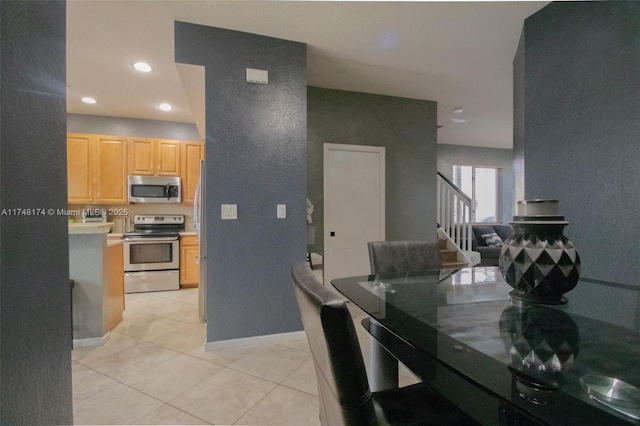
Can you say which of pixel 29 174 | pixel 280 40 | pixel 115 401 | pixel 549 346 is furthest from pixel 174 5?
pixel 549 346

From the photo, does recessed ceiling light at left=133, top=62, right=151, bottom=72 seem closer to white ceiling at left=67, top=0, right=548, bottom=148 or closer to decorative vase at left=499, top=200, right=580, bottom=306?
white ceiling at left=67, top=0, right=548, bottom=148

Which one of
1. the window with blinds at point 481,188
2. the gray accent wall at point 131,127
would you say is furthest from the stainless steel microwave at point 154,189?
the window with blinds at point 481,188

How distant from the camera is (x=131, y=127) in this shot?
4582 millimetres

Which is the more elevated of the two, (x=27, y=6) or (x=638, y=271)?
(x=27, y=6)

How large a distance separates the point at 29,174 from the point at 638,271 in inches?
124

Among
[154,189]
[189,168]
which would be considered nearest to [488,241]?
[189,168]

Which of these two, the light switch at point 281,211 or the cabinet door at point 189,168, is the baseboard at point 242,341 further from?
the cabinet door at point 189,168

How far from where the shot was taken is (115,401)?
5.66 feet

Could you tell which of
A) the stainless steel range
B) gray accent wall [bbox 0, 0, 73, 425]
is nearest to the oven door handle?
the stainless steel range

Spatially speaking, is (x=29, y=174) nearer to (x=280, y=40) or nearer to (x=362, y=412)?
(x=362, y=412)

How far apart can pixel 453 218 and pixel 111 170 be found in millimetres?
5354

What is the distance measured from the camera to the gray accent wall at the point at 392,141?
11.8 feet

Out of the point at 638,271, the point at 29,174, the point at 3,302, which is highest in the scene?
the point at 29,174

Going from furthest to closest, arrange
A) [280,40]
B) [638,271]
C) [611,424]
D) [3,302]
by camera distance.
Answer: [280,40], [638,271], [3,302], [611,424]
